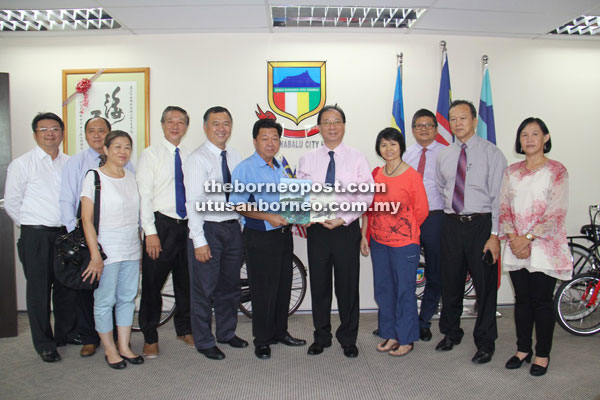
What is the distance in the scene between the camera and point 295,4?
11.1 ft

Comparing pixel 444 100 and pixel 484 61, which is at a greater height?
pixel 484 61

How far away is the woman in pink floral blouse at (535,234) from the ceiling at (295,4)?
1453 mm

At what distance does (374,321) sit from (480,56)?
2927 mm

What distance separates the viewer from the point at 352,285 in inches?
110

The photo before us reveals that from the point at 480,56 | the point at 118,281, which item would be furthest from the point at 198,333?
the point at 480,56

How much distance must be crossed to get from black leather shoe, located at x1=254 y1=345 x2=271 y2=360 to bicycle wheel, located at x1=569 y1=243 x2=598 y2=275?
10.3 ft

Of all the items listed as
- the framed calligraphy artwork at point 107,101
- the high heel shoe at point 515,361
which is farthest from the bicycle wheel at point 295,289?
the high heel shoe at point 515,361

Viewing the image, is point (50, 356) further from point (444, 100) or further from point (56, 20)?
point (444, 100)

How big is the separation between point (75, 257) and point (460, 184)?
107 inches

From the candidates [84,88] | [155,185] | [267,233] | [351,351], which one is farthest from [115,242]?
[84,88]

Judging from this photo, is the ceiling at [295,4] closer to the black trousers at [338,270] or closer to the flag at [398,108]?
the flag at [398,108]

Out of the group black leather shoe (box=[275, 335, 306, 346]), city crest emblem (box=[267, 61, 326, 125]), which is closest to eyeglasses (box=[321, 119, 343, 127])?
city crest emblem (box=[267, 61, 326, 125])

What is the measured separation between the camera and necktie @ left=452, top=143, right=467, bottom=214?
2.82 m

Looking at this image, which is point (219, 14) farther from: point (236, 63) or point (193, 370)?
point (193, 370)
